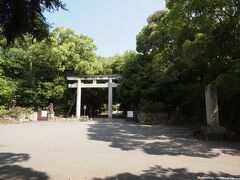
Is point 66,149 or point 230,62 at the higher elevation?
point 230,62

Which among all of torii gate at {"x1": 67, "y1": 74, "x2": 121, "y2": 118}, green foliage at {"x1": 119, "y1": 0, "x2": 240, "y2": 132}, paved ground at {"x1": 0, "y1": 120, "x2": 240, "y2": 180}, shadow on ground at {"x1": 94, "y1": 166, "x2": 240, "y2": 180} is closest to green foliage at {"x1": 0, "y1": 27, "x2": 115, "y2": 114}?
torii gate at {"x1": 67, "y1": 74, "x2": 121, "y2": 118}

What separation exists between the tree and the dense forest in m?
8.28

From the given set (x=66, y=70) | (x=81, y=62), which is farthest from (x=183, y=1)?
(x=66, y=70)

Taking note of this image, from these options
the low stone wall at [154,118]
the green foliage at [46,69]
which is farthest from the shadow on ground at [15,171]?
the green foliage at [46,69]

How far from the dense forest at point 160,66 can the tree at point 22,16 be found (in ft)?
27.2

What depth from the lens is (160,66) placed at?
20.9 meters

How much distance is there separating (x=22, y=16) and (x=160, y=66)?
1686cm

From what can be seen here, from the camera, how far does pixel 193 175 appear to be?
650cm

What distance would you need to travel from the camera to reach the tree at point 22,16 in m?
4.53

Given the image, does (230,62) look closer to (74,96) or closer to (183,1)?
(183,1)

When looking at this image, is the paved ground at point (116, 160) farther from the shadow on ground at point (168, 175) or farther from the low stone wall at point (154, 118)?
the low stone wall at point (154, 118)

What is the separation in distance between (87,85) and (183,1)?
1870cm

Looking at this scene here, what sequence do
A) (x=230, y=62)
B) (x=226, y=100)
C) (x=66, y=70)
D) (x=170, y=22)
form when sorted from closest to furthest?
(x=230, y=62), (x=170, y=22), (x=226, y=100), (x=66, y=70)

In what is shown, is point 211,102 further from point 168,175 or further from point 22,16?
point 22,16
